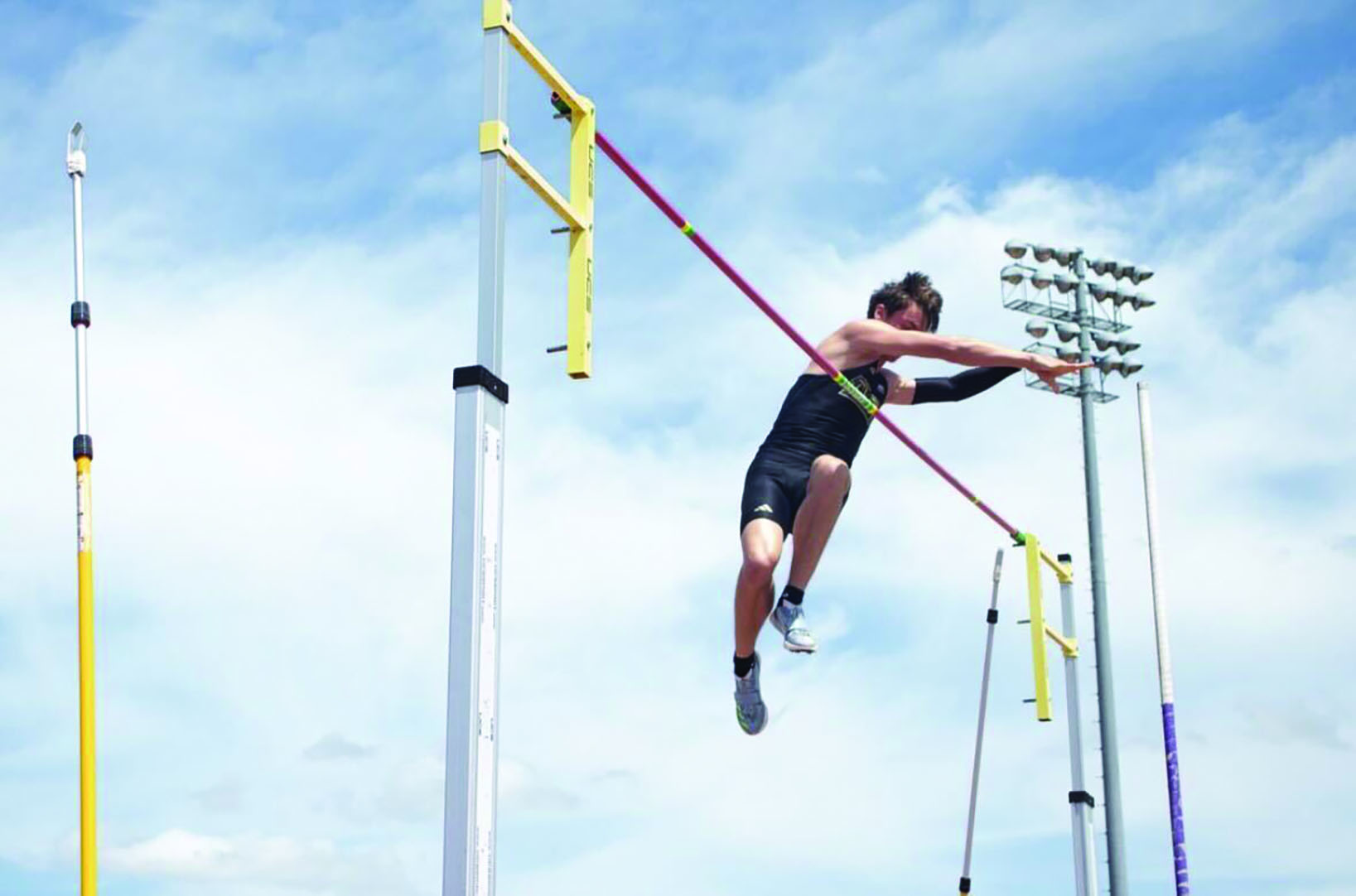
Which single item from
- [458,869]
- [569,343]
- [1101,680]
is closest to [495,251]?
[569,343]

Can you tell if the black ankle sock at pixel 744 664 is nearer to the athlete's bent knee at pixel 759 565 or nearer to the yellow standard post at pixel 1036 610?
the athlete's bent knee at pixel 759 565

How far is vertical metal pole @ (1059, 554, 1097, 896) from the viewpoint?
12.4 meters

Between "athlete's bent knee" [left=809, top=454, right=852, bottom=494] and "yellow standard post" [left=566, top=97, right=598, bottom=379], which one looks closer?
"yellow standard post" [left=566, top=97, right=598, bottom=379]

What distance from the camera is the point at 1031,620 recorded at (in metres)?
12.1

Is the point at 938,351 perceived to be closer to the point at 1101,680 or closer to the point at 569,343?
the point at 569,343

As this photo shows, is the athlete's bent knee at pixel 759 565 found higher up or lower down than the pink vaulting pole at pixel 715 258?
lower down

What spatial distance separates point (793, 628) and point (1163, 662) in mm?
10518

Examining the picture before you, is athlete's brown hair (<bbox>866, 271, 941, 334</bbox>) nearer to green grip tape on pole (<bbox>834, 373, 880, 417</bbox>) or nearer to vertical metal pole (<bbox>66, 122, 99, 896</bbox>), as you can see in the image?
green grip tape on pole (<bbox>834, 373, 880, 417</bbox>)

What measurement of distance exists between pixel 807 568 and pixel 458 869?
294cm

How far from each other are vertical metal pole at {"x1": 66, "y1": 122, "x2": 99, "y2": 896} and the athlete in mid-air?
9.11ft

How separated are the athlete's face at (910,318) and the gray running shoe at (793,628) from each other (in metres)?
1.42

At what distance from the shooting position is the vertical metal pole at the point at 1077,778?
12.4 m

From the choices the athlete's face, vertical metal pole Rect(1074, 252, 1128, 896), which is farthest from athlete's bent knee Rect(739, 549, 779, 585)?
vertical metal pole Rect(1074, 252, 1128, 896)

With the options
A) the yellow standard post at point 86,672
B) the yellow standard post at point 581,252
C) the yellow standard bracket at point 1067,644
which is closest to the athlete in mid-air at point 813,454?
the yellow standard post at point 581,252
